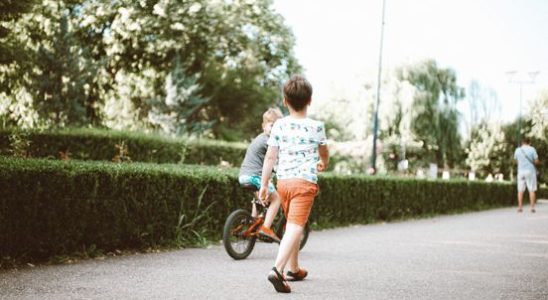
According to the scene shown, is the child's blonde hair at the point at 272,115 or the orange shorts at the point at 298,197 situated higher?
the child's blonde hair at the point at 272,115

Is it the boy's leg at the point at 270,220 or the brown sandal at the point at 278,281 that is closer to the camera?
the brown sandal at the point at 278,281

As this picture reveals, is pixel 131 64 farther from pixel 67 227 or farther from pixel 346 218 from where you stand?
pixel 67 227

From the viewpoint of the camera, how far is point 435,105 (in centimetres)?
3806

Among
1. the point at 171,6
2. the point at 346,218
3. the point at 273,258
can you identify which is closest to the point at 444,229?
the point at 346,218

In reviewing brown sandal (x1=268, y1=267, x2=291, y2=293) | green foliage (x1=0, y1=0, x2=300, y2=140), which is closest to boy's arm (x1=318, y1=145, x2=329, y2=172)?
brown sandal (x1=268, y1=267, x2=291, y2=293)

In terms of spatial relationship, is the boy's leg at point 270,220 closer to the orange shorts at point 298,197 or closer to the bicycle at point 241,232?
the bicycle at point 241,232

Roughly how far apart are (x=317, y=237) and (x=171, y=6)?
50.8 feet

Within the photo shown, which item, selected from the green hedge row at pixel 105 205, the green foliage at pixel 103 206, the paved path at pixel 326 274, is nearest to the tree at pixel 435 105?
the paved path at pixel 326 274

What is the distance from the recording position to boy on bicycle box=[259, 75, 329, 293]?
523 cm

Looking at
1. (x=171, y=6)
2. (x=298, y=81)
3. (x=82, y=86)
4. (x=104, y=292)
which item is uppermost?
(x=171, y=6)

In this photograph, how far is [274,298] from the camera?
4.95m

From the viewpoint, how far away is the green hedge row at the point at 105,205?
6.29 m

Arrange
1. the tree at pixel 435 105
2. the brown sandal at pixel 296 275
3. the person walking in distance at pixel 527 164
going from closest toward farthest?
the brown sandal at pixel 296 275, the person walking in distance at pixel 527 164, the tree at pixel 435 105

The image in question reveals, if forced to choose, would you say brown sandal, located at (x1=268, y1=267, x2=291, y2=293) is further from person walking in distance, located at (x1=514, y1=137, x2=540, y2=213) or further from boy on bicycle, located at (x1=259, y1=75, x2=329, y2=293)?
person walking in distance, located at (x1=514, y1=137, x2=540, y2=213)
